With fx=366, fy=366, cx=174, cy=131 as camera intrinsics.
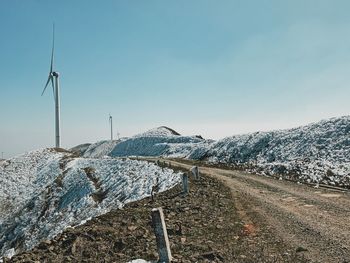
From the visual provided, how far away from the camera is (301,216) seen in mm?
16172

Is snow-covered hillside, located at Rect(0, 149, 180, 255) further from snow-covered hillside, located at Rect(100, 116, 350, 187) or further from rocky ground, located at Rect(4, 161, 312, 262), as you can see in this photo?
rocky ground, located at Rect(4, 161, 312, 262)

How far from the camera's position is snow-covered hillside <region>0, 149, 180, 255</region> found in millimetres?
35750

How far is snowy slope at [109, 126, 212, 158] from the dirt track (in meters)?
46.8

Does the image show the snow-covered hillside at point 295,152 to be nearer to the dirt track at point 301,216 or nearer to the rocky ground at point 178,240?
the dirt track at point 301,216

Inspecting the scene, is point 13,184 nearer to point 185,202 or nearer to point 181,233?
point 185,202

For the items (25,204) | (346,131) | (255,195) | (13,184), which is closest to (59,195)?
(25,204)

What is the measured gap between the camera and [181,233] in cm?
1409

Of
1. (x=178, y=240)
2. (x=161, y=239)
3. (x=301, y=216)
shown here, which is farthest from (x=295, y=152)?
(x=161, y=239)

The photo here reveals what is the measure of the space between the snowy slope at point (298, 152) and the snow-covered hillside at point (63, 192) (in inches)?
439

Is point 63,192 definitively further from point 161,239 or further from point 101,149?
point 101,149

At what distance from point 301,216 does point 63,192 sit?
38589 mm

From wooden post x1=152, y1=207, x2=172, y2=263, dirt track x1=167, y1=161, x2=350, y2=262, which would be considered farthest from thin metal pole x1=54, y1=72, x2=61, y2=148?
wooden post x1=152, y1=207, x2=172, y2=263

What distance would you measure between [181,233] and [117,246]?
8.20 ft

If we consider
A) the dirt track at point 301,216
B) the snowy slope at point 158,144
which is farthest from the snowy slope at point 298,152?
the snowy slope at point 158,144
